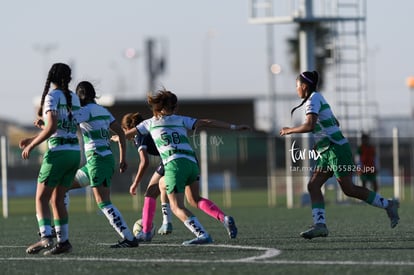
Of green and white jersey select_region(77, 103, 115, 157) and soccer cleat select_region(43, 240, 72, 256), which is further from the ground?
green and white jersey select_region(77, 103, 115, 157)

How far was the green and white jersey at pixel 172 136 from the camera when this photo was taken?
13648mm

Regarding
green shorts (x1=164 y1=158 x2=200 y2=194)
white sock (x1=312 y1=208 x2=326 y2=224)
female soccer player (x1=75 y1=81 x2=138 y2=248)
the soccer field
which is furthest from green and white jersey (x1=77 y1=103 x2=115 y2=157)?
white sock (x1=312 y1=208 x2=326 y2=224)

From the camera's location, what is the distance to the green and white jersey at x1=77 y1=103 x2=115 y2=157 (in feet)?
44.9

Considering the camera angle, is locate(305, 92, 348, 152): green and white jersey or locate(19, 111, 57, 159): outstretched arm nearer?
locate(19, 111, 57, 159): outstretched arm

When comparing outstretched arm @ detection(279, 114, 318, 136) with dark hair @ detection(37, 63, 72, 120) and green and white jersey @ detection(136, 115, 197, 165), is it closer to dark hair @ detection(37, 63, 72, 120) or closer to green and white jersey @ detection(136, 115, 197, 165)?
green and white jersey @ detection(136, 115, 197, 165)

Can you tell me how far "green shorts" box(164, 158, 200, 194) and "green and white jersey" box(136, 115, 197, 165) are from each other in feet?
A: 0.20

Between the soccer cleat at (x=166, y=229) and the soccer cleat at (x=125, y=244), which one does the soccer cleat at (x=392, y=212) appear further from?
the soccer cleat at (x=125, y=244)

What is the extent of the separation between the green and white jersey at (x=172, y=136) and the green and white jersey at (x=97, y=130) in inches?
22.6

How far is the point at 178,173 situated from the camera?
13.6 m

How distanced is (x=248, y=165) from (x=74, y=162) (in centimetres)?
4038

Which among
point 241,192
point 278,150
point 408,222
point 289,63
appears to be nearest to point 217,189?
point 241,192

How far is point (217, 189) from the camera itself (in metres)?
52.0

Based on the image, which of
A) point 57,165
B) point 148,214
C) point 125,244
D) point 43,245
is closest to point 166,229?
point 148,214

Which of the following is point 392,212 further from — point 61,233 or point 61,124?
point 61,124
